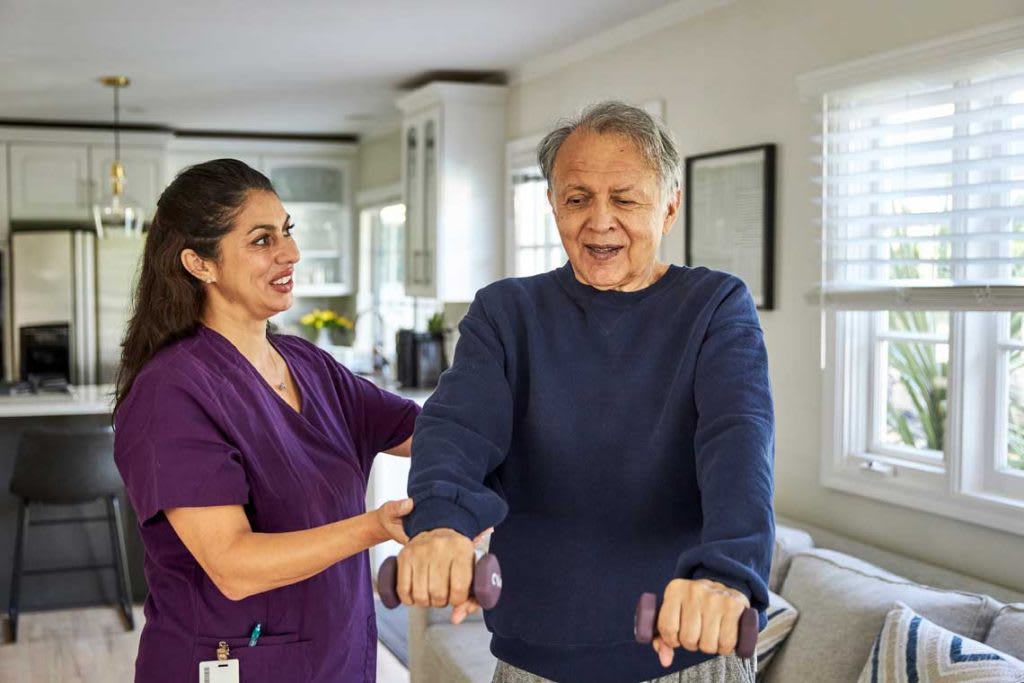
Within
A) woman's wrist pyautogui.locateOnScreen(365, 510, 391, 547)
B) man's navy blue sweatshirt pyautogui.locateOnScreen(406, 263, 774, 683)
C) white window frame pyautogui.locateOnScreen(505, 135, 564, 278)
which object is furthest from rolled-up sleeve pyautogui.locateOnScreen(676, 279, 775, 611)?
white window frame pyautogui.locateOnScreen(505, 135, 564, 278)

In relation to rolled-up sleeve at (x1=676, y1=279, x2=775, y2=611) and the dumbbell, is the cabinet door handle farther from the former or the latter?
the dumbbell

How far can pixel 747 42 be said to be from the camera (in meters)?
4.03

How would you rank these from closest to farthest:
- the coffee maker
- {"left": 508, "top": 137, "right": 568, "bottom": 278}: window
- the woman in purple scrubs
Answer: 1. the woman in purple scrubs
2. {"left": 508, "top": 137, "right": 568, "bottom": 278}: window
3. the coffee maker

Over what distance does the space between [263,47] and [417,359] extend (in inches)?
73.4

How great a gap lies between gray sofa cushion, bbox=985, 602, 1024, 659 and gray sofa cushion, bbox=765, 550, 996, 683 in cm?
4

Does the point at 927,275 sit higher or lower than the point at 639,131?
lower

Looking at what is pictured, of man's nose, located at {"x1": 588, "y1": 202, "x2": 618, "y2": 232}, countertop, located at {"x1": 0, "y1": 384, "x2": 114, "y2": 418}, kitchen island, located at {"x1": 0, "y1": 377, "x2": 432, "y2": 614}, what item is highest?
man's nose, located at {"x1": 588, "y1": 202, "x2": 618, "y2": 232}

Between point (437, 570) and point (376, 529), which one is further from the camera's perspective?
point (376, 529)

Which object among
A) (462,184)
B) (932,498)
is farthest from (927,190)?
(462,184)

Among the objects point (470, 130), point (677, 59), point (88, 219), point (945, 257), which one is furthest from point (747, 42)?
point (88, 219)

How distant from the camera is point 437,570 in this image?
113 cm

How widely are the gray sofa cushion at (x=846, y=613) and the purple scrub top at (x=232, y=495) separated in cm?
133

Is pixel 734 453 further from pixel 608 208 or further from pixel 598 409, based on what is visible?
pixel 608 208

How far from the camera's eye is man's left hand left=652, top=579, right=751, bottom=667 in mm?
1035
